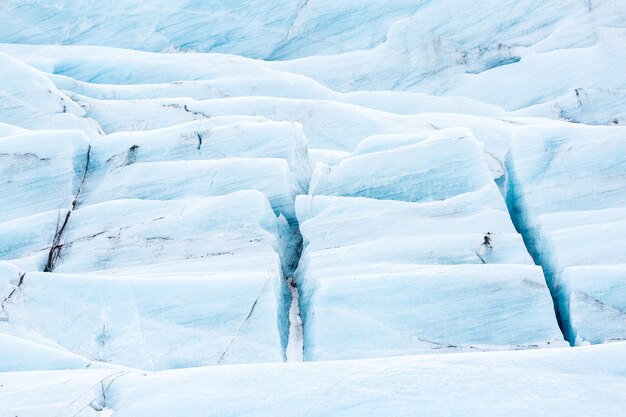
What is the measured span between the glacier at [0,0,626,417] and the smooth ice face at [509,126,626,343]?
0.07 feet

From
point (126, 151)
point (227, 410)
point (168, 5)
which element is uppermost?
point (227, 410)

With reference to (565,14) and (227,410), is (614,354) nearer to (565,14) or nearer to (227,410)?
(227,410)

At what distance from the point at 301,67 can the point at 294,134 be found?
6.57 m

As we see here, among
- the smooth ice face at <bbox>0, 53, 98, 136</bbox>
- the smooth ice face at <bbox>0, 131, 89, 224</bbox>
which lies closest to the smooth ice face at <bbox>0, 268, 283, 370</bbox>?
the smooth ice face at <bbox>0, 131, 89, 224</bbox>

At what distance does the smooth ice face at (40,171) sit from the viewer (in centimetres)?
872

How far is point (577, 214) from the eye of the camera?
746 centimetres

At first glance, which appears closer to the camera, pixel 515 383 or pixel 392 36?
pixel 515 383

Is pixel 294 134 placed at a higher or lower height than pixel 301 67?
higher

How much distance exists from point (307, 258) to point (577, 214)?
3.01 meters

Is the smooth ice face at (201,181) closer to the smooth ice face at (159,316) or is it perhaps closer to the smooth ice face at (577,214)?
the smooth ice face at (159,316)

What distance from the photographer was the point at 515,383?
460cm

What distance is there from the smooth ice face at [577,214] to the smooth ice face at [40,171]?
5733 millimetres

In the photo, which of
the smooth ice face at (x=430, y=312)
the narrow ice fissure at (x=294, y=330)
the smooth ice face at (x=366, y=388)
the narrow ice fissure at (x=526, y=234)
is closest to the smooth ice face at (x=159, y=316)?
the narrow ice fissure at (x=294, y=330)

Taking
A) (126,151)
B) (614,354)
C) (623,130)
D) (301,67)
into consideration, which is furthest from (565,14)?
(614,354)
